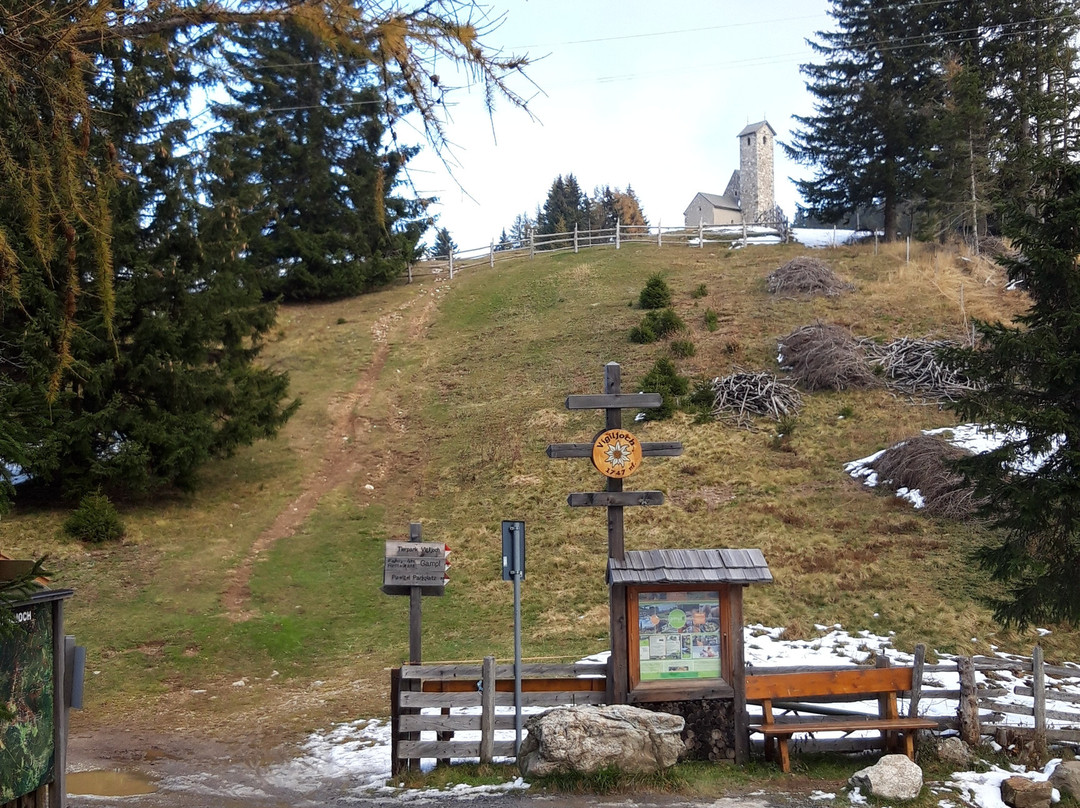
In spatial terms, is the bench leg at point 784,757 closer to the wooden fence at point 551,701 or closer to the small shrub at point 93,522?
the wooden fence at point 551,701

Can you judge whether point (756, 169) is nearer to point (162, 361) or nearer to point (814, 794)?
point (162, 361)

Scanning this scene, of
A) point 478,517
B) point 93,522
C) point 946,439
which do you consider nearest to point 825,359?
point 946,439

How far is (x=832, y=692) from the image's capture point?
9.41 meters

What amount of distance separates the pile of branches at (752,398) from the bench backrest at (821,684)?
49.0 feet

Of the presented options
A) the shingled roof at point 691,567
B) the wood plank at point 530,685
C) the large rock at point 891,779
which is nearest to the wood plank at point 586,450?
the shingled roof at point 691,567

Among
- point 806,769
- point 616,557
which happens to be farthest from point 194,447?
point 806,769

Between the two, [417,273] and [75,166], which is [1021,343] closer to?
[75,166]

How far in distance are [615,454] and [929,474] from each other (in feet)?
39.2

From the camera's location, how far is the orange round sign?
10.0m

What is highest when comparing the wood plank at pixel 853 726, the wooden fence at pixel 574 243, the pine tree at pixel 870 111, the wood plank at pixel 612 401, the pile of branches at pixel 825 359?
the pine tree at pixel 870 111

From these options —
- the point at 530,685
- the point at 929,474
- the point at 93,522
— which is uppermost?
the point at 929,474

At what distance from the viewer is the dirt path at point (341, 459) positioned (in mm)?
18125

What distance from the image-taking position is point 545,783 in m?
8.62

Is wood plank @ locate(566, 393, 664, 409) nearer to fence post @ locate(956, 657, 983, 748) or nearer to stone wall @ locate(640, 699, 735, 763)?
stone wall @ locate(640, 699, 735, 763)
